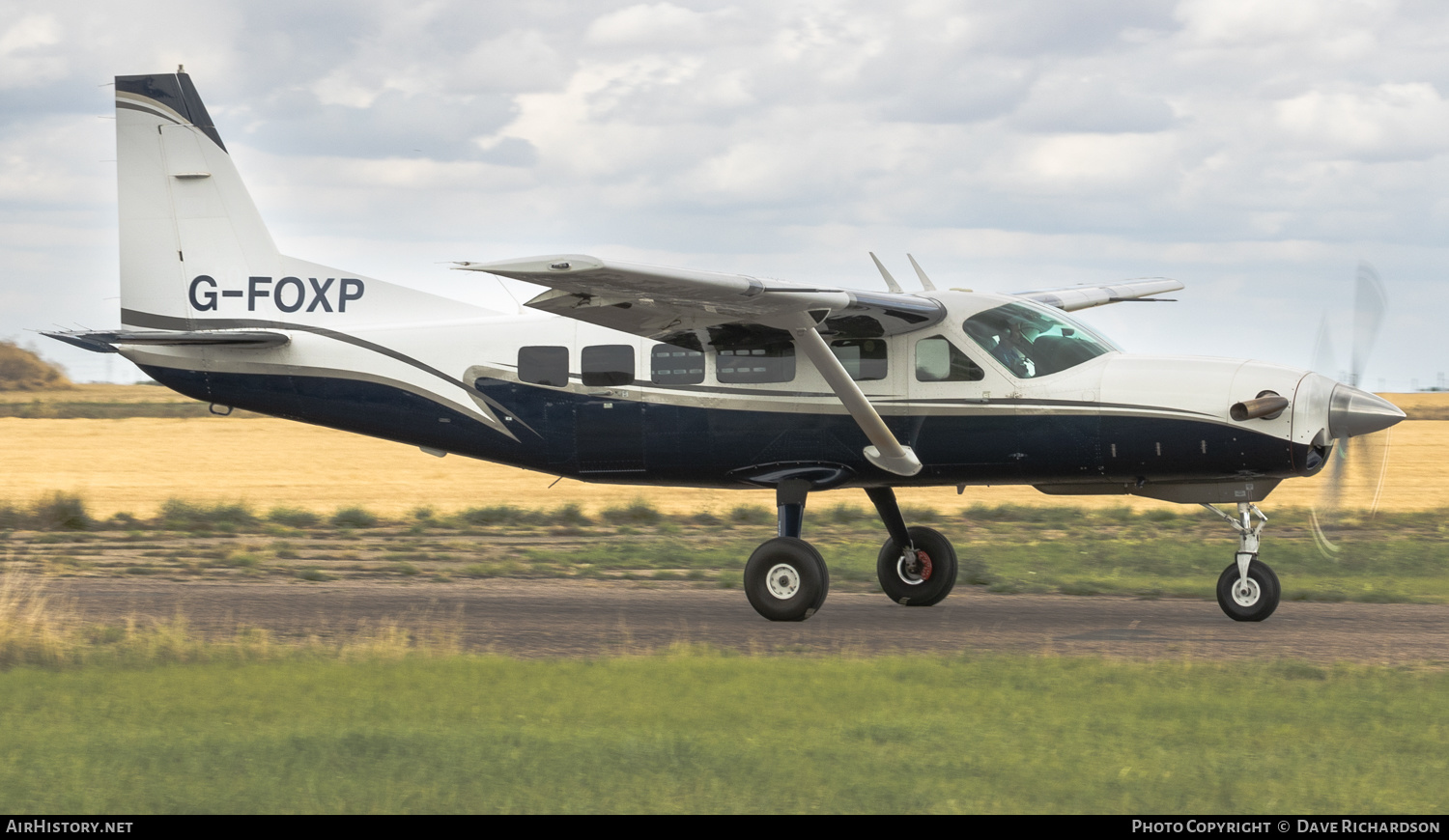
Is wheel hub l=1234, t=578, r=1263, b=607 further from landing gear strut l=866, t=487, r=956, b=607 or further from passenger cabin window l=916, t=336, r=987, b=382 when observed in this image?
passenger cabin window l=916, t=336, r=987, b=382

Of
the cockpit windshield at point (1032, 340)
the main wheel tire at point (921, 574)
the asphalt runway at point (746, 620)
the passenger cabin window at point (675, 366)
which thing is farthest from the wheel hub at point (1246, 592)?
the passenger cabin window at point (675, 366)

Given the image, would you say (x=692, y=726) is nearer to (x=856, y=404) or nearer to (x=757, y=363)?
(x=856, y=404)

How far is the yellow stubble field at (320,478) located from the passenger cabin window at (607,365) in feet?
44.6

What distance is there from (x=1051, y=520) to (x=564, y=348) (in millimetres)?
Result: 17515

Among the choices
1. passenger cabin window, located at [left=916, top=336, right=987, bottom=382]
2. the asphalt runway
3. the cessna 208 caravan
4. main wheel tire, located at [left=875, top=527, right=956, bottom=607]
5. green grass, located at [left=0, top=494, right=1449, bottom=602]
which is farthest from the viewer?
green grass, located at [left=0, top=494, right=1449, bottom=602]

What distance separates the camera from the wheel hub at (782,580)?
1472 cm

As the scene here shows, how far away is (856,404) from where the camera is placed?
14.3m

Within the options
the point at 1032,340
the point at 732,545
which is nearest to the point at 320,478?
the point at 732,545

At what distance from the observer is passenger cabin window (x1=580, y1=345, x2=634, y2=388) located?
15617mm

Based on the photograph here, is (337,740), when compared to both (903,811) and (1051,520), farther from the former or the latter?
(1051,520)

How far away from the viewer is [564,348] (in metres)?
15.9

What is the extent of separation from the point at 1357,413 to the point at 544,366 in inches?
323

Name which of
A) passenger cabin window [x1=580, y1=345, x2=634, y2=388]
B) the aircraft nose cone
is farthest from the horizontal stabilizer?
the aircraft nose cone

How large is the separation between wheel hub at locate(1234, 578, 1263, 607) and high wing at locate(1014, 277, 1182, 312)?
187 inches
